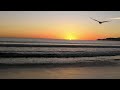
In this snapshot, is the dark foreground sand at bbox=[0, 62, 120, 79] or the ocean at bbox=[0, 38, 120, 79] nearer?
the dark foreground sand at bbox=[0, 62, 120, 79]

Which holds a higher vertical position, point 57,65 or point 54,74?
point 54,74

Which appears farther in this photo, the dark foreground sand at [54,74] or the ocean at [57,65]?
the ocean at [57,65]

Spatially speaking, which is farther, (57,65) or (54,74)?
(57,65)
